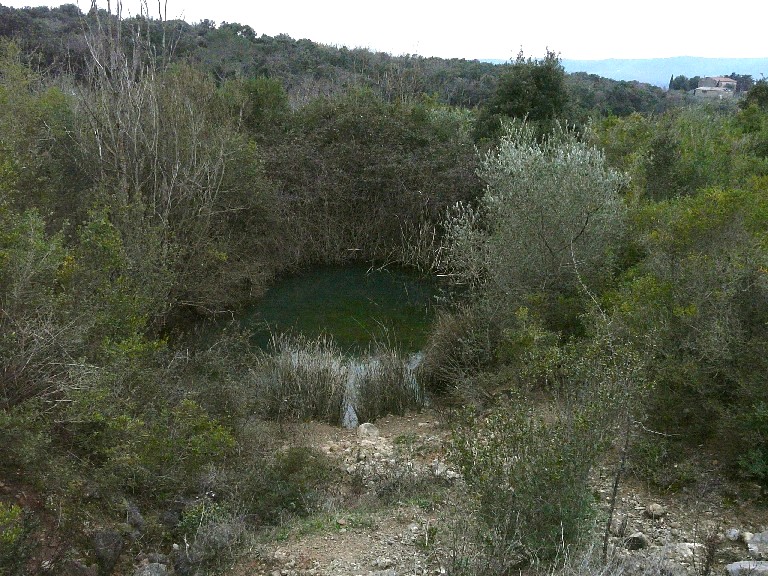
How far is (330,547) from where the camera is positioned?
491cm

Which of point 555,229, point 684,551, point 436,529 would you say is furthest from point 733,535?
point 555,229

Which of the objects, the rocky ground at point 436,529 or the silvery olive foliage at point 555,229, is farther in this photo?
the silvery olive foliage at point 555,229

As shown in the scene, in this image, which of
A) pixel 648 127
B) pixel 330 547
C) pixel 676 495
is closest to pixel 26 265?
pixel 330 547

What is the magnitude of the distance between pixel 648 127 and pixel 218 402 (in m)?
13.2

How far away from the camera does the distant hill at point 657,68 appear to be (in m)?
36.3

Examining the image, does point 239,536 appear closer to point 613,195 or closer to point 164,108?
point 613,195

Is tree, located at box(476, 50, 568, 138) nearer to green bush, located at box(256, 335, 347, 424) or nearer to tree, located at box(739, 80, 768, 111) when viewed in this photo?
tree, located at box(739, 80, 768, 111)

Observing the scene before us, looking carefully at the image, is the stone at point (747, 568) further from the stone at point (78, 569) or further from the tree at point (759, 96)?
the tree at point (759, 96)

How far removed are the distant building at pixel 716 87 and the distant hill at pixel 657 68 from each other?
15.8 inches

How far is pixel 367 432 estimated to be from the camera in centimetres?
832

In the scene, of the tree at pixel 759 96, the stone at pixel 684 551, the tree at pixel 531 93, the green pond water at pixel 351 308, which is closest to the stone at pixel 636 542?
the stone at pixel 684 551

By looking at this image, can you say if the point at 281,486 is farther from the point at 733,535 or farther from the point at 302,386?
the point at 733,535

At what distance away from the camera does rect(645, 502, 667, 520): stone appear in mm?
5289

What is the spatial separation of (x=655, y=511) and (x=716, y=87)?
3612 centimetres
